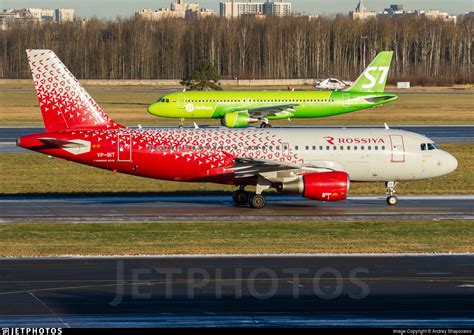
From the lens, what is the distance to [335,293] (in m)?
23.5

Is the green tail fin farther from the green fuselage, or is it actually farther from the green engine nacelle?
the green engine nacelle

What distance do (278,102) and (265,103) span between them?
3.85 ft

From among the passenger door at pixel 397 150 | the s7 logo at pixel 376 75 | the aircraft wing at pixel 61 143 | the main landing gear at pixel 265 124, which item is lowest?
the main landing gear at pixel 265 124

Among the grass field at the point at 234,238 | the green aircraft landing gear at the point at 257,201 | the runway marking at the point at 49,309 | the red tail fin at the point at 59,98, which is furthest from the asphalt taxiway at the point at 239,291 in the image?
the red tail fin at the point at 59,98

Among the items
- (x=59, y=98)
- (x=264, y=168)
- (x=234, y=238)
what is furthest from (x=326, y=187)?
(x=59, y=98)

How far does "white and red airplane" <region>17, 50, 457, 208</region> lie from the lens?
39.2 metres

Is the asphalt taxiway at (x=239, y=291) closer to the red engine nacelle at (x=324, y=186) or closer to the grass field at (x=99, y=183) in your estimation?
the red engine nacelle at (x=324, y=186)

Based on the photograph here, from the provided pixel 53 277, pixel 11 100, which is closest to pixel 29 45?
pixel 11 100

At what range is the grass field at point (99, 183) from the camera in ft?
151

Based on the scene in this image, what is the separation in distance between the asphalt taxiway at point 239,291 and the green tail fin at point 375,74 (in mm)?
53618

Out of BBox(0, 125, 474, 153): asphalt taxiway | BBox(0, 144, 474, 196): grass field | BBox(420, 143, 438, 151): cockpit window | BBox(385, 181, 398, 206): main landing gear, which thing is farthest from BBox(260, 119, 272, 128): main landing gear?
BBox(420, 143, 438, 151): cockpit window

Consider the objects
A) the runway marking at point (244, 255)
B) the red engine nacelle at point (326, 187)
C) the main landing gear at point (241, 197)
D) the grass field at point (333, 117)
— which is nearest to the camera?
the runway marking at point (244, 255)

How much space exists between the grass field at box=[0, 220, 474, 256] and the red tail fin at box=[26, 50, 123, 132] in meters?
5.90

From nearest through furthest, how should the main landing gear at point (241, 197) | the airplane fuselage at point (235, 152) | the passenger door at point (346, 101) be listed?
1. the airplane fuselage at point (235, 152)
2. the main landing gear at point (241, 197)
3. the passenger door at point (346, 101)
